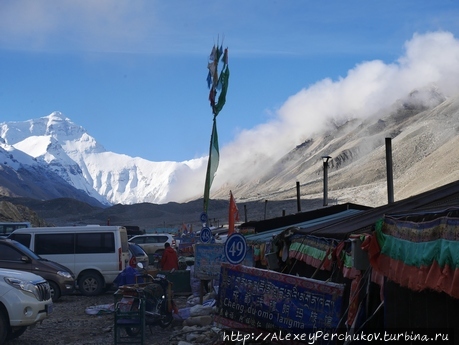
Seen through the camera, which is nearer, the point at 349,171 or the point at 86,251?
the point at 86,251

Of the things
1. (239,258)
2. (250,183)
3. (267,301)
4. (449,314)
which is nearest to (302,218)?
(239,258)

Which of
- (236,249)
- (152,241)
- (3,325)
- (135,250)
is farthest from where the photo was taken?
(152,241)

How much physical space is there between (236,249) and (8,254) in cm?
711

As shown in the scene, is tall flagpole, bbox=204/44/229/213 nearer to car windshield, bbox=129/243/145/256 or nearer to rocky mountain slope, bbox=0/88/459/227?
car windshield, bbox=129/243/145/256

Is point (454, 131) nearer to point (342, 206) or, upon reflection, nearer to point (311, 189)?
point (311, 189)

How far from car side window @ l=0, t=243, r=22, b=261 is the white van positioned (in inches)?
132

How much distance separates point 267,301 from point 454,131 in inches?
4678

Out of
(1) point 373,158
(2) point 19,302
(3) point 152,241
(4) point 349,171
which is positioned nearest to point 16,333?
(2) point 19,302

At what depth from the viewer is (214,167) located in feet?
65.9

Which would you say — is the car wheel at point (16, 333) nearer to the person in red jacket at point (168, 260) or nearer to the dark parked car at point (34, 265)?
the dark parked car at point (34, 265)

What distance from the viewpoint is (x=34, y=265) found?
55.2 ft

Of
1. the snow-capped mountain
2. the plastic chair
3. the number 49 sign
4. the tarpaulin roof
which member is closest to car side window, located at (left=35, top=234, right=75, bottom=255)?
the plastic chair

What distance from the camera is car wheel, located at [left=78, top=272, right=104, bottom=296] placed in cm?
1958

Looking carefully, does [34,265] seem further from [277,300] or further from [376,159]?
[376,159]
